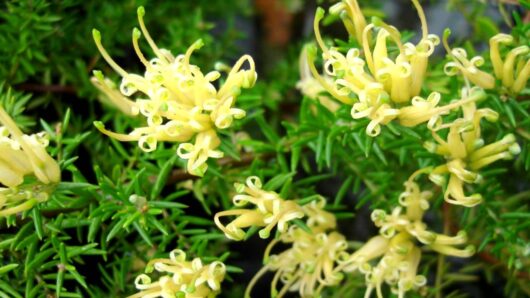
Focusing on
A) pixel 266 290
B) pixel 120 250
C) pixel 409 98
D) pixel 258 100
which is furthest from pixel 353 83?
pixel 266 290

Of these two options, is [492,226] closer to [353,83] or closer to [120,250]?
[353,83]

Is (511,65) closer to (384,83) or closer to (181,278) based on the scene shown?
(384,83)

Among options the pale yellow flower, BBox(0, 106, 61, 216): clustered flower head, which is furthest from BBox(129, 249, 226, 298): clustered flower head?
the pale yellow flower

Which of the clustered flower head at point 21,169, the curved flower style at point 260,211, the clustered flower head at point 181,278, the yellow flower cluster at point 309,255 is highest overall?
the clustered flower head at point 21,169

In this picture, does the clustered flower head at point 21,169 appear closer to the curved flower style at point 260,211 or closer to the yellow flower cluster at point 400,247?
the curved flower style at point 260,211

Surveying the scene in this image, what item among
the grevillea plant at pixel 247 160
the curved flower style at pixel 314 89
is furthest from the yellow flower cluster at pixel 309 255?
the curved flower style at pixel 314 89

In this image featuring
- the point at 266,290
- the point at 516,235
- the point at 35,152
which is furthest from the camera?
the point at 266,290

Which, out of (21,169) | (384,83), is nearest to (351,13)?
(384,83)
